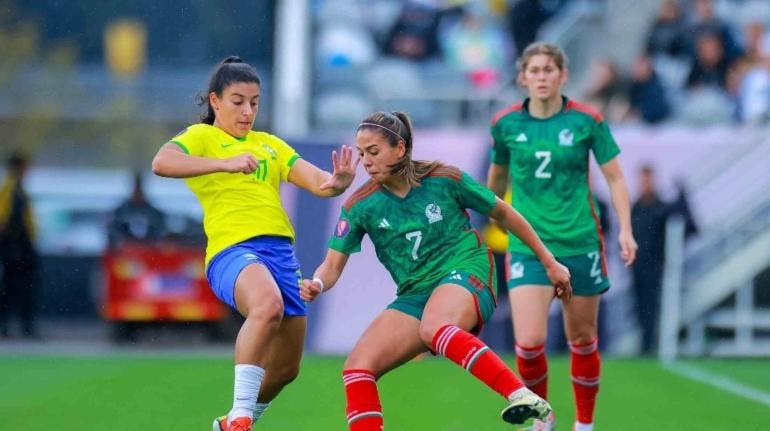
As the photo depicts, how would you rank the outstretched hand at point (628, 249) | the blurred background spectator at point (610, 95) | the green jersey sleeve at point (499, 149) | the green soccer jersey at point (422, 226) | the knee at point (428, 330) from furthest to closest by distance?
1. the blurred background spectator at point (610, 95)
2. the green jersey sleeve at point (499, 149)
3. the outstretched hand at point (628, 249)
4. the green soccer jersey at point (422, 226)
5. the knee at point (428, 330)

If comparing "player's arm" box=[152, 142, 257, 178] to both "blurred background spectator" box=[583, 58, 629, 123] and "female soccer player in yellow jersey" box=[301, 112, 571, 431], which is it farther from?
"blurred background spectator" box=[583, 58, 629, 123]

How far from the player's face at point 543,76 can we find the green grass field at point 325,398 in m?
2.15

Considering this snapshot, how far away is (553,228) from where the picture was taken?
8336mm

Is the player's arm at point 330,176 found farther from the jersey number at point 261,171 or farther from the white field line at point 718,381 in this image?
the white field line at point 718,381

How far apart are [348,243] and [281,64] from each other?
12077mm

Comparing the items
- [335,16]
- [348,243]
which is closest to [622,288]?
[335,16]

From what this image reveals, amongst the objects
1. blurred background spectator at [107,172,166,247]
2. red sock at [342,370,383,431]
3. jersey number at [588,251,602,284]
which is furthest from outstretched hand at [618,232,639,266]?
blurred background spectator at [107,172,166,247]

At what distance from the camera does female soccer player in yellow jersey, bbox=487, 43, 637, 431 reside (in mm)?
8242

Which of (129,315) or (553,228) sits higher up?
(553,228)

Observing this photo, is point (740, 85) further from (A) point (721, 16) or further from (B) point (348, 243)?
(B) point (348, 243)

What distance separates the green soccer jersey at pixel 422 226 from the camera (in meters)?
6.98

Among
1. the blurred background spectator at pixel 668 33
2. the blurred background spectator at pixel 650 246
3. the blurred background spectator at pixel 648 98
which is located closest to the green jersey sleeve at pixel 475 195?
the blurred background spectator at pixel 650 246

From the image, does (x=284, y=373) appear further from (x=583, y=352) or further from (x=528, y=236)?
(x=583, y=352)

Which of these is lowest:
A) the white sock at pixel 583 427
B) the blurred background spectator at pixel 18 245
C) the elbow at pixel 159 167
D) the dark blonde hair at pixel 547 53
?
the blurred background spectator at pixel 18 245
